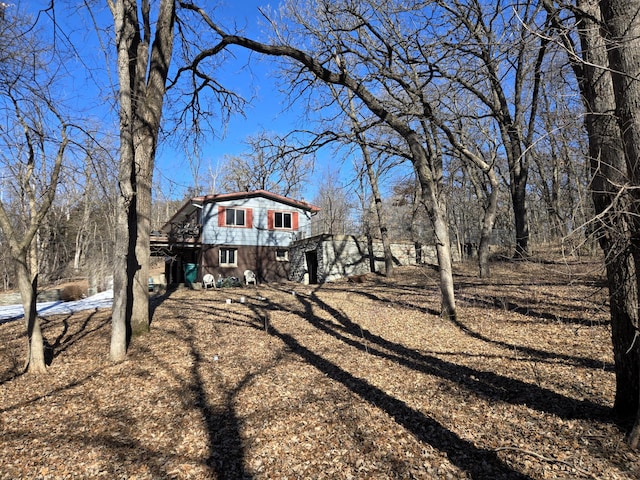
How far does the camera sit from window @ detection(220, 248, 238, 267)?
70.9 ft

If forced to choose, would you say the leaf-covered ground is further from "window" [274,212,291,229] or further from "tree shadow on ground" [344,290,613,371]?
"window" [274,212,291,229]

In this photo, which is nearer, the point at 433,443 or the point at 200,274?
the point at 433,443

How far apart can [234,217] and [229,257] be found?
247cm

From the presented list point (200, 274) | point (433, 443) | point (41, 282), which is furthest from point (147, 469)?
point (41, 282)

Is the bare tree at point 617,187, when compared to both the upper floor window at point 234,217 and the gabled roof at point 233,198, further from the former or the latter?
the upper floor window at point 234,217

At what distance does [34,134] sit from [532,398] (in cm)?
916

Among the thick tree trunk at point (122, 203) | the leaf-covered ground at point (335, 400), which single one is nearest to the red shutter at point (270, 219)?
the leaf-covered ground at point (335, 400)

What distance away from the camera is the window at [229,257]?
851 inches

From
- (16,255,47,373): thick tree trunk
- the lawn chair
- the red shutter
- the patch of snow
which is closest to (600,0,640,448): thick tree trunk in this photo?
(16,255,47,373): thick tree trunk

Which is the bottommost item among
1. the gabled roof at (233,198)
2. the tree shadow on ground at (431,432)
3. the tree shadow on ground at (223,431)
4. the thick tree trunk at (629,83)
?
the tree shadow on ground at (223,431)

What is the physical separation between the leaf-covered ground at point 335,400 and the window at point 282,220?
1492 cm

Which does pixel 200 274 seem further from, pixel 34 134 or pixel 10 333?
pixel 34 134

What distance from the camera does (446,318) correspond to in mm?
7734

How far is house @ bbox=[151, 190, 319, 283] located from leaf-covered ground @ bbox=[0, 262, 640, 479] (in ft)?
42.0
